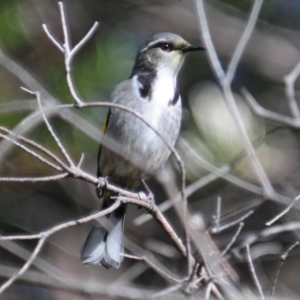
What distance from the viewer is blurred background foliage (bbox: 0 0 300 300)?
5.78 m

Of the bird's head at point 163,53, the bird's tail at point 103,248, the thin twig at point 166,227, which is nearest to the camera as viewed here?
the thin twig at point 166,227

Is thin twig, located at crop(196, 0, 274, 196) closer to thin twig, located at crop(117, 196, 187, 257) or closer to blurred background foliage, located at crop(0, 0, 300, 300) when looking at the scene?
thin twig, located at crop(117, 196, 187, 257)

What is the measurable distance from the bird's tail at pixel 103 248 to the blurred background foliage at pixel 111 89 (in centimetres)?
53

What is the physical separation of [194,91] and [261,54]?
0.86 metres

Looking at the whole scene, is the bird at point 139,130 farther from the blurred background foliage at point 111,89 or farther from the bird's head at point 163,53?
the blurred background foliage at point 111,89

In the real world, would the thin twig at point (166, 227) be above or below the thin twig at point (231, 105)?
below

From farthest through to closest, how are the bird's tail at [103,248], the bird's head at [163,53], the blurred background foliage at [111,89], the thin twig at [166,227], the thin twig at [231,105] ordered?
the blurred background foliage at [111,89], the bird's head at [163,53], the bird's tail at [103,248], the thin twig at [166,227], the thin twig at [231,105]

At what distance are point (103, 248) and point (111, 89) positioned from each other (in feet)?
5.30

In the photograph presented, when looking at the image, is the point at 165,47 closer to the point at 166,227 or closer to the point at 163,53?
the point at 163,53

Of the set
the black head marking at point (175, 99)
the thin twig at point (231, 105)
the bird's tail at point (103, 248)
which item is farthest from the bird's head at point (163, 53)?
the thin twig at point (231, 105)

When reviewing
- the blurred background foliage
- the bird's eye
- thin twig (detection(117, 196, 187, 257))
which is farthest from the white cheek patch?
thin twig (detection(117, 196, 187, 257))

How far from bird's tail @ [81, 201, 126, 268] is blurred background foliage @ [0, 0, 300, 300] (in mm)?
526

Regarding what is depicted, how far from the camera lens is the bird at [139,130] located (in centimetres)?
478

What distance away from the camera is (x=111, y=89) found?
5.97 m
